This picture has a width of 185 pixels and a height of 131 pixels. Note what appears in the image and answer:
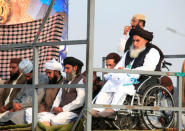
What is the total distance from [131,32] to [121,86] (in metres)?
0.81

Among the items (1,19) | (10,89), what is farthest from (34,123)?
(1,19)

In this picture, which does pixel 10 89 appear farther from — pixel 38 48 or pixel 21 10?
pixel 21 10

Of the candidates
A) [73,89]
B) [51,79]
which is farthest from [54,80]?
[73,89]

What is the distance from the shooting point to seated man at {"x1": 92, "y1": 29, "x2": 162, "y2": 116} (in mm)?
9727

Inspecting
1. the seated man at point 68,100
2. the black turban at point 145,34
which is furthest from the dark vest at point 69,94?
the black turban at point 145,34

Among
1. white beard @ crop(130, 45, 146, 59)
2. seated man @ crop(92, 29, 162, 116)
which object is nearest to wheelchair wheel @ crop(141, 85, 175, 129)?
seated man @ crop(92, 29, 162, 116)

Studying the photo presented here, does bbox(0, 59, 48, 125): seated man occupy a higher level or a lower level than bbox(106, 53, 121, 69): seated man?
lower

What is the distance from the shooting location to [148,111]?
9.70 meters

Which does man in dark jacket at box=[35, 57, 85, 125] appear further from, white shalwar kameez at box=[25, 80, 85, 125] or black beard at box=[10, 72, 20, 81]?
black beard at box=[10, 72, 20, 81]

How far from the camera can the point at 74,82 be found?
9.76 metres

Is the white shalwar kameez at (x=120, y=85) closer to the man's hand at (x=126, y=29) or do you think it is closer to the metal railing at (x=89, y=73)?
the metal railing at (x=89, y=73)

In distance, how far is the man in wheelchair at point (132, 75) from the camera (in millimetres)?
9711

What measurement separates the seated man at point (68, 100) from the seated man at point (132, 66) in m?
0.25

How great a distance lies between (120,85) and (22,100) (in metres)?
1.40
